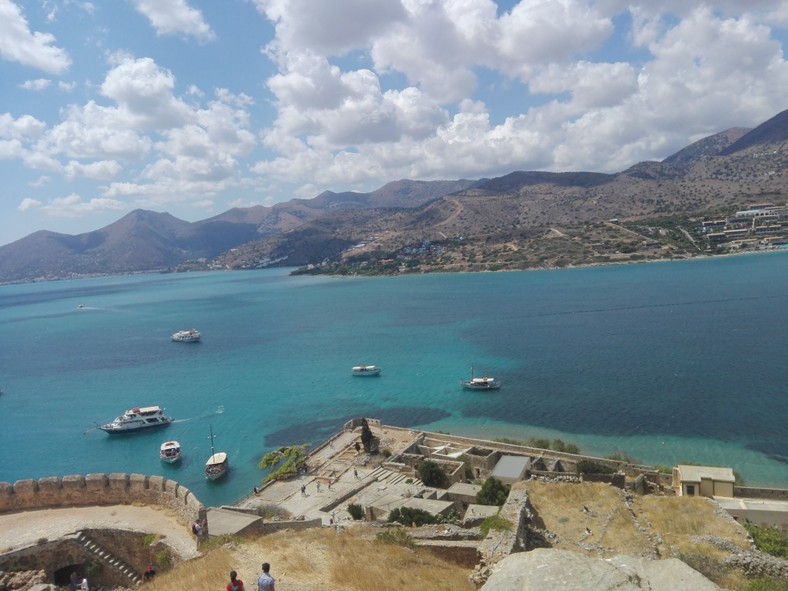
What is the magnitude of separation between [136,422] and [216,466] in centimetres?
1591

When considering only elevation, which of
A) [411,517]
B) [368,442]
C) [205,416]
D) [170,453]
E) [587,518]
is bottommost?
[205,416]

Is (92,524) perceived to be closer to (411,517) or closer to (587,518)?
(411,517)

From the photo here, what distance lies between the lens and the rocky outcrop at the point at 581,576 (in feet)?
21.4

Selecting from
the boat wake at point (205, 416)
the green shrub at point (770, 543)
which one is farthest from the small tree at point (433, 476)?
the boat wake at point (205, 416)

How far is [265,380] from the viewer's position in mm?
59312

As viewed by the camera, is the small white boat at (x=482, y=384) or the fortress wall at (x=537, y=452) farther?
the small white boat at (x=482, y=384)

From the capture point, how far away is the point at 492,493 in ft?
74.9

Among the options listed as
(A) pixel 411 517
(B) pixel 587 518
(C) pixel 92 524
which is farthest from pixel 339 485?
(B) pixel 587 518

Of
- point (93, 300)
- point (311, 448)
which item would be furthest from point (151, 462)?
point (93, 300)

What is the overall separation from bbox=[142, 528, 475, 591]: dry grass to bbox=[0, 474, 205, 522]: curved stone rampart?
445cm

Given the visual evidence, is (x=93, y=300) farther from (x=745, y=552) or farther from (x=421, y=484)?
(x=745, y=552)

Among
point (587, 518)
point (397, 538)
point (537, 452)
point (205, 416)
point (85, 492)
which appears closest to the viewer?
point (397, 538)

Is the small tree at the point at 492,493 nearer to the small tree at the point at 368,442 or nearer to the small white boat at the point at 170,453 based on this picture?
the small tree at the point at 368,442

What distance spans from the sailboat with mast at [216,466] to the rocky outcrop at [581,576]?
30.9 meters
